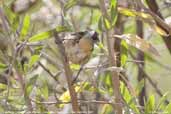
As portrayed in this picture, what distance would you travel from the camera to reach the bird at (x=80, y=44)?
588 mm

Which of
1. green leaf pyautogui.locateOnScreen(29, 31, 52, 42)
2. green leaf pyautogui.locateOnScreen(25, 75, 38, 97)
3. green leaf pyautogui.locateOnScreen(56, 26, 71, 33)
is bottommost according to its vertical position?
green leaf pyautogui.locateOnScreen(25, 75, 38, 97)

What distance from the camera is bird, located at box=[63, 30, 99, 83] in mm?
588

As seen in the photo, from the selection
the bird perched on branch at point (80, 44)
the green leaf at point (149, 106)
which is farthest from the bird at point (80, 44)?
the green leaf at point (149, 106)

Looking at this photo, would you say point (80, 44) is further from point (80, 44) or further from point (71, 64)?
point (71, 64)

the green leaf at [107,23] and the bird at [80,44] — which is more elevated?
the green leaf at [107,23]

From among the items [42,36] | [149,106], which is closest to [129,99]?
[149,106]

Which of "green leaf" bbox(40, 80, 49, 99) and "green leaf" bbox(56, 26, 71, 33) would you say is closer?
"green leaf" bbox(56, 26, 71, 33)

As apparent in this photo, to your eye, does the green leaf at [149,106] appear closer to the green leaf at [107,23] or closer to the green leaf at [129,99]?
the green leaf at [129,99]

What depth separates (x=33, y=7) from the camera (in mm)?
1086

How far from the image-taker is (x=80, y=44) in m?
0.59

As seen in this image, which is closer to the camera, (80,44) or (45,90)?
(80,44)

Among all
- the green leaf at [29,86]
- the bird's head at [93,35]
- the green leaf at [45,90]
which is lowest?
the green leaf at [45,90]

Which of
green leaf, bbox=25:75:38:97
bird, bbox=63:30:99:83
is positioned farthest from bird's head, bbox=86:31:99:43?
green leaf, bbox=25:75:38:97

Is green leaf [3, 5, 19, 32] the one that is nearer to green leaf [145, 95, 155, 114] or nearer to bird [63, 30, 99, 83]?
bird [63, 30, 99, 83]
